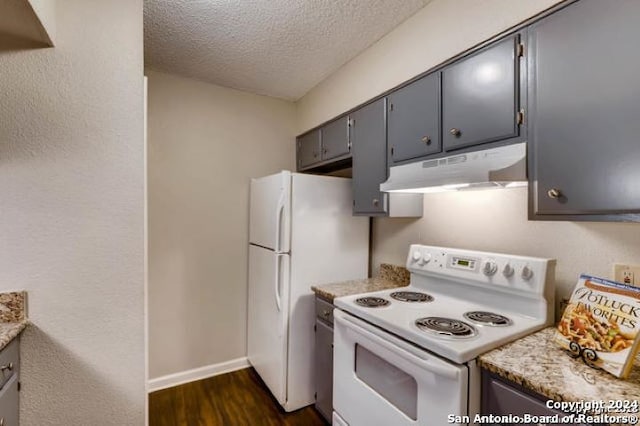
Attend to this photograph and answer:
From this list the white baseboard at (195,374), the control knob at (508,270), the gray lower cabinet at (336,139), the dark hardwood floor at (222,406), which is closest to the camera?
the control knob at (508,270)

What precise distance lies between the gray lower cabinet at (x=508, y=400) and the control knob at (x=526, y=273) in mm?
508

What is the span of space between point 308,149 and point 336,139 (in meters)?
0.50

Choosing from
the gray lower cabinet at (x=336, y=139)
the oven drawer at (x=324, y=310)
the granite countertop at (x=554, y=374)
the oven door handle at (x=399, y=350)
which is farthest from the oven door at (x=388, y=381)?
the gray lower cabinet at (x=336, y=139)

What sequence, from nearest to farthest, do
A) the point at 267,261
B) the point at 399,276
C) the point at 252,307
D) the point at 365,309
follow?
1. the point at 365,309
2. the point at 399,276
3. the point at 267,261
4. the point at 252,307

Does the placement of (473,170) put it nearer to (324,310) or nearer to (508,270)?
(508,270)

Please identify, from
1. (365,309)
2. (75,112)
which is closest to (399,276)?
(365,309)

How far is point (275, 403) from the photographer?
2.29m

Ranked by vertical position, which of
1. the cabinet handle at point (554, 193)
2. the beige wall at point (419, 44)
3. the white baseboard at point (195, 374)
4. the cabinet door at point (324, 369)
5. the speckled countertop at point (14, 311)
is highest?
the beige wall at point (419, 44)

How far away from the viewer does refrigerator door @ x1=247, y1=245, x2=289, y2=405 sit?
2.15 metres

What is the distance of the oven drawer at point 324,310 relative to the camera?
77.0 inches

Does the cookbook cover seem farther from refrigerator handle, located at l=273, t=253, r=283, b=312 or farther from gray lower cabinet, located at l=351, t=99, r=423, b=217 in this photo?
refrigerator handle, located at l=273, t=253, r=283, b=312

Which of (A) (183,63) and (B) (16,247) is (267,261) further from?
(A) (183,63)

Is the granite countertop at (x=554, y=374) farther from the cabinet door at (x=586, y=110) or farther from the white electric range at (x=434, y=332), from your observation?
the cabinet door at (x=586, y=110)

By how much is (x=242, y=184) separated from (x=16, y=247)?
5.62 ft
